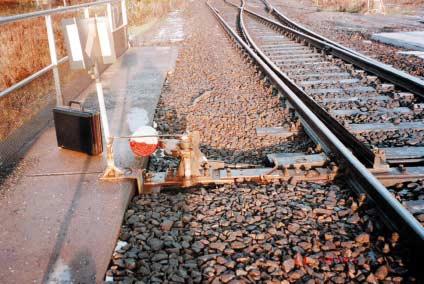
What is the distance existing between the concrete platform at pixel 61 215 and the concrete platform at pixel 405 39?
825cm

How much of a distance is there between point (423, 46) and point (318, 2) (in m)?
18.5

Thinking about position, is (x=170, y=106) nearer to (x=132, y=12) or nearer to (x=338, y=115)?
(x=338, y=115)

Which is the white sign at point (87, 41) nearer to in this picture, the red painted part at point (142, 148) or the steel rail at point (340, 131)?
the red painted part at point (142, 148)

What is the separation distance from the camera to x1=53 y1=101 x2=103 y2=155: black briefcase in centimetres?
416

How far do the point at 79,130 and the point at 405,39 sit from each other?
400 inches

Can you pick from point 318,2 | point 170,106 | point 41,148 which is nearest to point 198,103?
point 170,106

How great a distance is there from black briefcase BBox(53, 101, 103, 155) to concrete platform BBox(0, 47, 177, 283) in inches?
4.0

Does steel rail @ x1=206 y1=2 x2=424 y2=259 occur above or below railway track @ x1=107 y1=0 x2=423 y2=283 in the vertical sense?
above

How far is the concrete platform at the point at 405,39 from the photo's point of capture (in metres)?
10.9

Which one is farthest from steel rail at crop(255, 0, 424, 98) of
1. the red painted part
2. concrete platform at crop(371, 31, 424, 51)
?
the red painted part

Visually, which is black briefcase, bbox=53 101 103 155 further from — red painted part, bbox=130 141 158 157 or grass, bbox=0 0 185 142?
grass, bbox=0 0 185 142

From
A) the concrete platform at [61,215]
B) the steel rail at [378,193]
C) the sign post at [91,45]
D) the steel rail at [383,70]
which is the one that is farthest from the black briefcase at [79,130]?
the steel rail at [383,70]

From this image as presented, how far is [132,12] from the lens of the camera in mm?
22672

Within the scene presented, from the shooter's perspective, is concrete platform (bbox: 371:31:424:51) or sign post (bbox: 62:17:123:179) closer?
sign post (bbox: 62:17:123:179)
